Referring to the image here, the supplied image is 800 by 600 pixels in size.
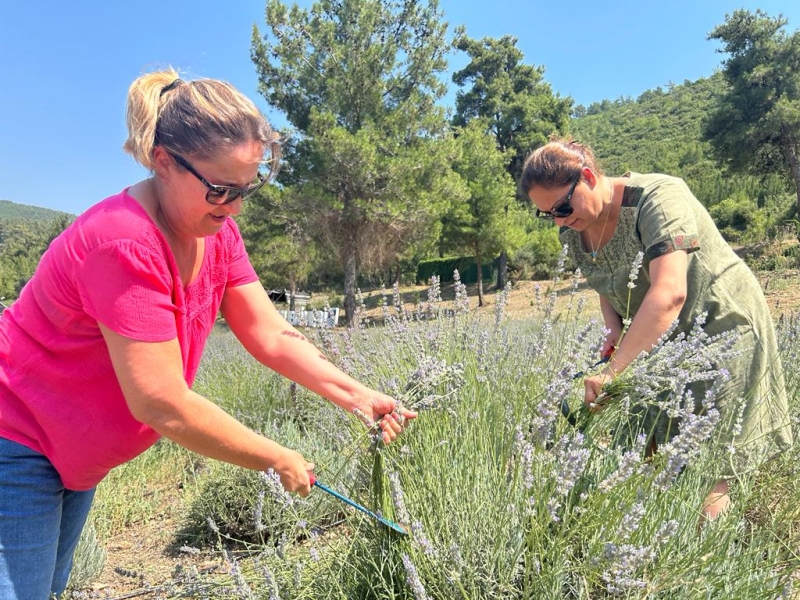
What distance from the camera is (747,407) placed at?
6.32ft

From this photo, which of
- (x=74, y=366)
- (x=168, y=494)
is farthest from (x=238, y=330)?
(x=168, y=494)

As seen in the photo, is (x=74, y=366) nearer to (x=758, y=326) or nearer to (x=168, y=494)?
Result: (x=758, y=326)

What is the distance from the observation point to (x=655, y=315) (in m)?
1.69

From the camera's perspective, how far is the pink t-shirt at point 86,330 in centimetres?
117

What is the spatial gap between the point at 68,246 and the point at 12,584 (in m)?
0.85

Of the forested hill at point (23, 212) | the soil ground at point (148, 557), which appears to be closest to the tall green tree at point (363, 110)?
the soil ground at point (148, 557)

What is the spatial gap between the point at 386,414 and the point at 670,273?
1082 millimetres

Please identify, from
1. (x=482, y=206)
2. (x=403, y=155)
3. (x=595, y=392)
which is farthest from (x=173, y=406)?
(x=482, y=206)

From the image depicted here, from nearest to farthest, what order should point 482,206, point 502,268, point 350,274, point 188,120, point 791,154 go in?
point 188,120 < point 350,274 < point 791,154 < point 482,206 < point 502,268

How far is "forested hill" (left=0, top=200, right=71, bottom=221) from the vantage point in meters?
168

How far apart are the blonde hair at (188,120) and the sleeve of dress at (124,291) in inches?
11.2

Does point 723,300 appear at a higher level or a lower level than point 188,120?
lower

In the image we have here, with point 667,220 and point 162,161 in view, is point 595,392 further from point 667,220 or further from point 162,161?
point 162,161

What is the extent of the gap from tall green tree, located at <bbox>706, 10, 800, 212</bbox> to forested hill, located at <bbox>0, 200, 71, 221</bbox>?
18971cm
